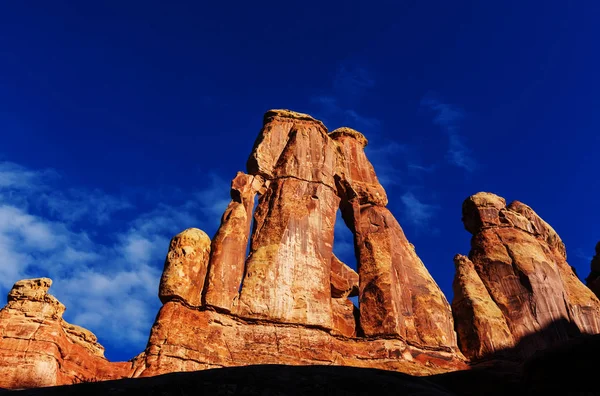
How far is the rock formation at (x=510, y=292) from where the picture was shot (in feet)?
123

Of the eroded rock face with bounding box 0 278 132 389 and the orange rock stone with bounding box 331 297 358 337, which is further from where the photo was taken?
the orange rock stone with bounding box 331 297 358 337

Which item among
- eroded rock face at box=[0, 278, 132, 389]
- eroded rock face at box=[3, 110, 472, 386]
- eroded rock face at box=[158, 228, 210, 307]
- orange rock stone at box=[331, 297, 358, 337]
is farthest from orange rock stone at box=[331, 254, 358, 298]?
eroded rock face at box=[0, 278, 132, 389]

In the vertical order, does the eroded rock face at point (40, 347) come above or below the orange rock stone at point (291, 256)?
below

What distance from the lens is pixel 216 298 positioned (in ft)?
105

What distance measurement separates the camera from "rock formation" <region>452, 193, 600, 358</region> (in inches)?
1481

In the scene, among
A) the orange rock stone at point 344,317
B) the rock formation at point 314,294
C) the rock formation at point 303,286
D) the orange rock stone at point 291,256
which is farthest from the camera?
the orange rock stone at point 344,317

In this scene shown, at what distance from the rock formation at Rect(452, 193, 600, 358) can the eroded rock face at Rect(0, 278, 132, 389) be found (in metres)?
23.0

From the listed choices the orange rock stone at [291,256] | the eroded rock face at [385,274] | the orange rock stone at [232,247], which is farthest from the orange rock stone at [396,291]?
the orange rock stone at [232,247]

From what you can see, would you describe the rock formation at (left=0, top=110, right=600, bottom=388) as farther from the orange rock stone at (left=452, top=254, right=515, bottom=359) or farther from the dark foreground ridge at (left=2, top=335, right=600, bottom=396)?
the dark foreground ridge at (left=2, top=335, right=600, bottom=396)

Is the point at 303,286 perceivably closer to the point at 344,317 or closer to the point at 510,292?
the point at 344,317

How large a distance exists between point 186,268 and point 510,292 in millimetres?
23961

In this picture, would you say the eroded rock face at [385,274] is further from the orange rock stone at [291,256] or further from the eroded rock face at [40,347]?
the eroded rock face at [40,347]

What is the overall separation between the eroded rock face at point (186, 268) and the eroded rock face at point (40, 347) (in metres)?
4.79

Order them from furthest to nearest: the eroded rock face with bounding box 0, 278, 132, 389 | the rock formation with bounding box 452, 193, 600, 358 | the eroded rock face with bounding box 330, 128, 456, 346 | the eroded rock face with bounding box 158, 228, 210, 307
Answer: the rock formation with bounding box 452, 193, 600, 358 < the eroded rock face with bounding box 330, 128, 456, 346 < the eroded rock face with bounding box 158, 228, 210, 307 < the eroded rock face with bounding box 0, 278, 132, 389
